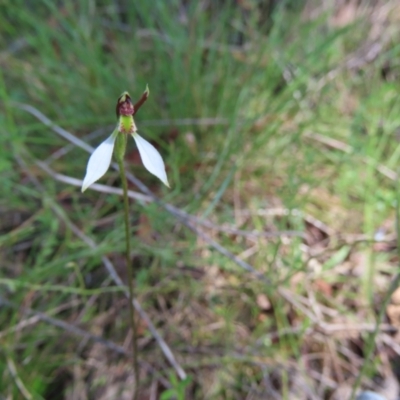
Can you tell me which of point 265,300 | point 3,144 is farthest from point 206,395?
point 3,144

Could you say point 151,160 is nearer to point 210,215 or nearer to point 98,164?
point 98,164

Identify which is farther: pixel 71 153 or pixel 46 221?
pixel 71 153

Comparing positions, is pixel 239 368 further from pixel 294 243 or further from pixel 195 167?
pixel 195 167

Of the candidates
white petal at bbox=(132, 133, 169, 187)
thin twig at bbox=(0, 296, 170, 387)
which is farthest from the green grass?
white petal at bbox=(132, 133, 169, 187)

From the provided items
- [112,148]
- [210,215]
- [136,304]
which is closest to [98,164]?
[112,148]

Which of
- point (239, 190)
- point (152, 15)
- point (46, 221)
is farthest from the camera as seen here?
point (152, 15)

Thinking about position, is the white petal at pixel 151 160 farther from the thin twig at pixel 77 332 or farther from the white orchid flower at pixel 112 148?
the thin twig at pixel 77 332
